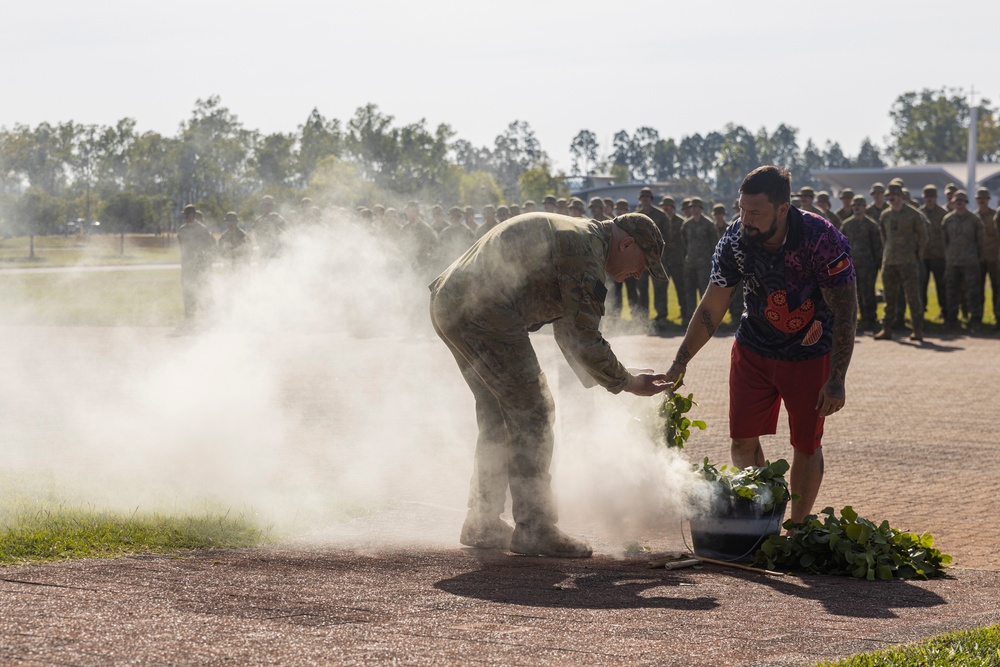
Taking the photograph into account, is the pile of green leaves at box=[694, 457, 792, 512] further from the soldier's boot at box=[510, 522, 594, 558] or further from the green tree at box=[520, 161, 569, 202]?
the green tree at box=[520, 161, 569, 202]

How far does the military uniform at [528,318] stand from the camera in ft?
18.2

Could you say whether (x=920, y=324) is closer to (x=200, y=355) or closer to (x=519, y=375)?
(x=200, y=355)

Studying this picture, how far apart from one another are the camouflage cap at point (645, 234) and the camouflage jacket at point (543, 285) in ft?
0.35

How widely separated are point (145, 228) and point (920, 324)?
3063 cm

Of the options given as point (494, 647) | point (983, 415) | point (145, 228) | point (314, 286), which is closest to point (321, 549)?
point (494, 647)

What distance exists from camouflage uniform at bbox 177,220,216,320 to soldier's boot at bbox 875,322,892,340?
11.6m

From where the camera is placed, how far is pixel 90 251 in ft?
116

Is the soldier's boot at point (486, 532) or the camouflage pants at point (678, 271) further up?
the camouflage pants at point (678, 271)

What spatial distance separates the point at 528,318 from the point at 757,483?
4.71 ft

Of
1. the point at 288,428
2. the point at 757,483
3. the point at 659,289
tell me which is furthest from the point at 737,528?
the point at 659,289

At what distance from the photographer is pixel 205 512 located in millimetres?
6754

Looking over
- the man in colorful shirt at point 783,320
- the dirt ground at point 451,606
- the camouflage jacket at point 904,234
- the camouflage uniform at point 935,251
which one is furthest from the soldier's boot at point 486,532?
the camouflage uniform at point 935,251

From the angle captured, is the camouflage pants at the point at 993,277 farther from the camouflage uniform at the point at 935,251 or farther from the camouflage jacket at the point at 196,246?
the camouflage jacket at the point at 196,246

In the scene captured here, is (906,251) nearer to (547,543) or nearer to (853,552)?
(853,552)
